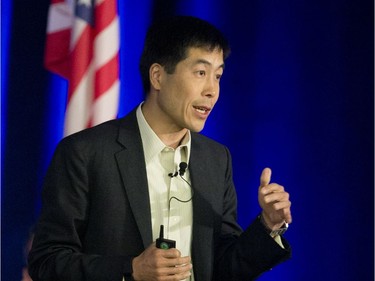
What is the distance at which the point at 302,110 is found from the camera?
302 centimetres

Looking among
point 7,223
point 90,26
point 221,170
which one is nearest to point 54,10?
point 90,26

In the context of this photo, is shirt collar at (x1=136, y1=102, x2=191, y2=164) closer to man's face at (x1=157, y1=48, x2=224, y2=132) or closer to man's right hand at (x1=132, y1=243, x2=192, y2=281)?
man's face at (x1=157, y1=48, x2=224, y2=132)

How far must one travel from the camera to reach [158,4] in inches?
118

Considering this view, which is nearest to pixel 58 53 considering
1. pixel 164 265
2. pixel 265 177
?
pixel 265 177

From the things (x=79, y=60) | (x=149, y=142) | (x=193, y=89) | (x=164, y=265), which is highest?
(x=79, y=60)

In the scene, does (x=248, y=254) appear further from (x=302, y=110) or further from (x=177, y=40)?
(x=302, y=110)

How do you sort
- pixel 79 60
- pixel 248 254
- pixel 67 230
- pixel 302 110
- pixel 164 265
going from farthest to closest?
1. pixel 302 110
2. pixel 79 60
3. pixel 248 254
4. pixel 67 230
5. pixel 164 265

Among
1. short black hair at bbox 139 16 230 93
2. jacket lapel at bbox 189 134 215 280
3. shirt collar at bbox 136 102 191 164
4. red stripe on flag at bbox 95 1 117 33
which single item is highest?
red stripe on flag at bbox 95 1 117 33

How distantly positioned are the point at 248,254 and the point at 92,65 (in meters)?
1.10

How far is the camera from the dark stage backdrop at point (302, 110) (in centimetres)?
300

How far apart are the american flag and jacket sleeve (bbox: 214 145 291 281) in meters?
0.85

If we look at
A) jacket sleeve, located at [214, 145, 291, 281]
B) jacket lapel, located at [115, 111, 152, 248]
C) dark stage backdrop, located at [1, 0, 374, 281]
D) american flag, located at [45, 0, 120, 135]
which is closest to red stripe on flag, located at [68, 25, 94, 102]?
american flag, located at [45, 0, 120, 135]

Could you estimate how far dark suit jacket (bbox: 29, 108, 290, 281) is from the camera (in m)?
1.82

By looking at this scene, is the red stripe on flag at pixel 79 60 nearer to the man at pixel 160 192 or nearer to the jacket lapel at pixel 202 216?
the man at pixel 160 192
